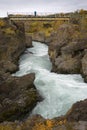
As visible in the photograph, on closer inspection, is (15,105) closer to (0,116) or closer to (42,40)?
(0,116)

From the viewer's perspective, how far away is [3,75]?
139 ft

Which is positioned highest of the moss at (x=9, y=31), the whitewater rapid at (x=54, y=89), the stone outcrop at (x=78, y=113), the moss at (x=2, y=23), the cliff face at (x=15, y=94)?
the stone outcrop at (x=78, y=113)

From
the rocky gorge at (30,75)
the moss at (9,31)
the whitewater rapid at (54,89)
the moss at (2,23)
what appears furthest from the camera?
the moss at (2,23)

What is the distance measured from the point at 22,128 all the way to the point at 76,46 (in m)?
35.9

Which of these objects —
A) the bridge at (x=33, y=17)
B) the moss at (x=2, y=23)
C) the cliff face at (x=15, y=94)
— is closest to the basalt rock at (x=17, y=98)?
the cliff face at (x=15, y=94)

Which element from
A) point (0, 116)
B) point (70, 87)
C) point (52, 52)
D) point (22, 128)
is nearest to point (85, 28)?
point (52, 52)

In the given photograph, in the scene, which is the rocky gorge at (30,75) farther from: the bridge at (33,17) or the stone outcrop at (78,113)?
the bridge at (33,17)

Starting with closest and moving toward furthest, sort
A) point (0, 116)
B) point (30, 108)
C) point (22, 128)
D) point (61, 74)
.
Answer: point (22, 128) < point (0, 116) < point (30, 108) < point (61, 74)

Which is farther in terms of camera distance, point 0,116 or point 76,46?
point 76,46

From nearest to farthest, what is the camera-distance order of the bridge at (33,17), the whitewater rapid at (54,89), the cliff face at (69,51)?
1. the whitewater rapid at (54,89)
2. the cliff face at (69,51)
3. the bridge at (33,17)

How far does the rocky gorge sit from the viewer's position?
19.9 metres

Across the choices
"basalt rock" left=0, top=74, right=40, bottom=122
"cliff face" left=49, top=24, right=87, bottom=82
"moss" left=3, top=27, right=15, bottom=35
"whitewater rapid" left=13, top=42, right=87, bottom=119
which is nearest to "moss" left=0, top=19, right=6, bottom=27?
"moss" left=3, top=27, right=15, bottom=35

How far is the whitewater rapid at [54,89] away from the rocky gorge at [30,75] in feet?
4.44

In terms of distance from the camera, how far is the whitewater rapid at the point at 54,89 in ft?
121
